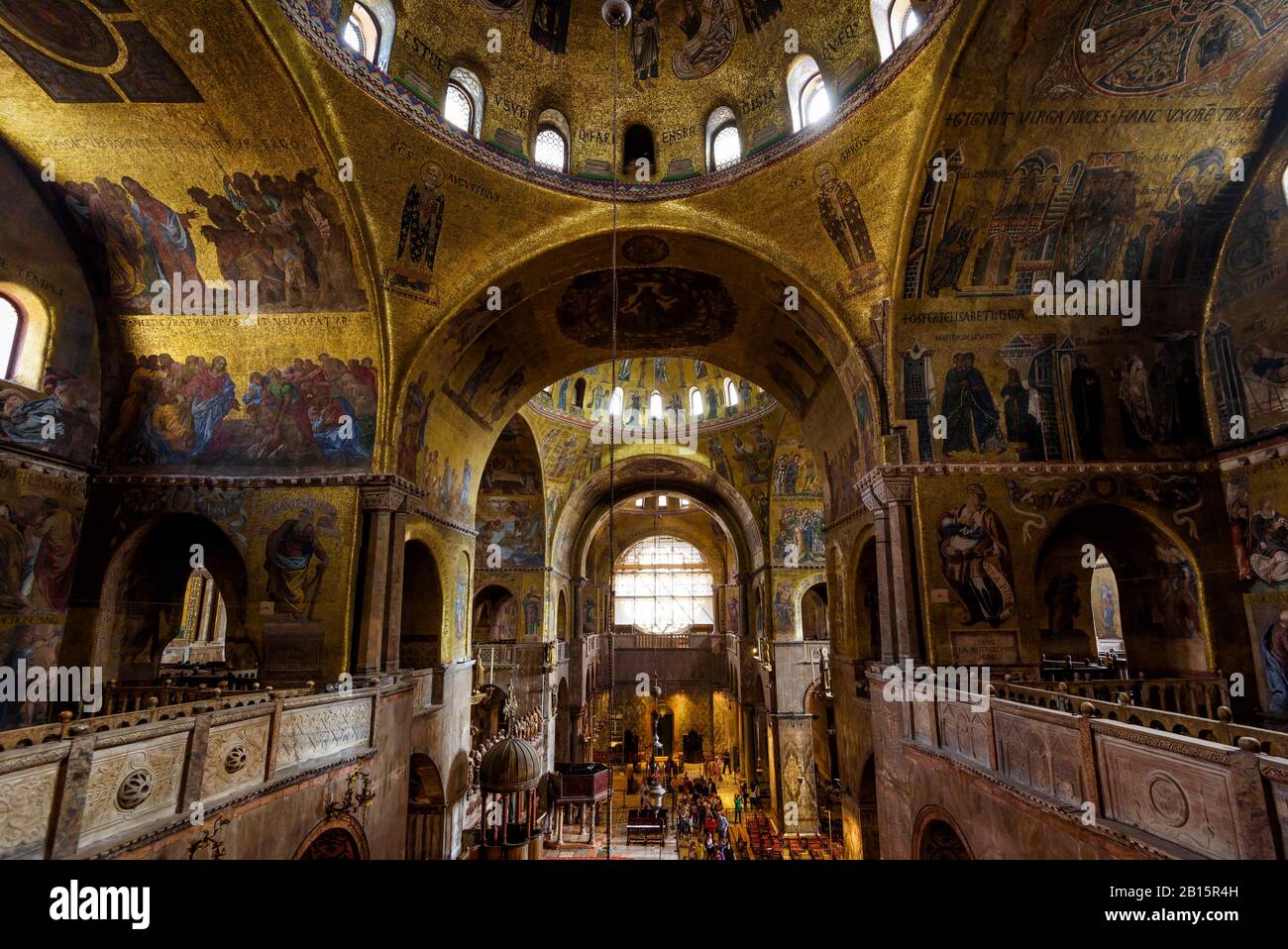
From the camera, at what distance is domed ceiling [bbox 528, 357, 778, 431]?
2356cm

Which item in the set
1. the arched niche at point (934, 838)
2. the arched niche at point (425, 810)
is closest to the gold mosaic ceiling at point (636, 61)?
the arched niche at point (934, 838)

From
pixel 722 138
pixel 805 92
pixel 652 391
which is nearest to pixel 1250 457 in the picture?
pixel 805 92

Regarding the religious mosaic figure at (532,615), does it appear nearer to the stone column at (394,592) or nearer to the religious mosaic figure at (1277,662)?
the stone column at (394,592)

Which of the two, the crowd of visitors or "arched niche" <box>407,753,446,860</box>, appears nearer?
"arched niche" <box>407,753,446,860</box>

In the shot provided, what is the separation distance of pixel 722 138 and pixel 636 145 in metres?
1.88

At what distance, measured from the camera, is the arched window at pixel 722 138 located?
13.5 meters

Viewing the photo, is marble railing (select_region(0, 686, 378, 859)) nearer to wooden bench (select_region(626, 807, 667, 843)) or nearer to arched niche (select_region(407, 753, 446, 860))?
arched niche (select_region(407, 753, 446, 860))

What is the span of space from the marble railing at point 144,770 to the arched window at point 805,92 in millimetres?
13161

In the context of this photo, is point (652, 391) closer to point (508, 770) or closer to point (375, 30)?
point (375, 30)

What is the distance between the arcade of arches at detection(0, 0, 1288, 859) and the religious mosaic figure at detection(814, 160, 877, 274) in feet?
0.27

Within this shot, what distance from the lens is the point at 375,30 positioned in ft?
36.7

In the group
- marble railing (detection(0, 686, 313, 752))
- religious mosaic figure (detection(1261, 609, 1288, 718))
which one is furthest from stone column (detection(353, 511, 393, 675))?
religious mosaic figure (detection(1261, 609, 1288, 718))

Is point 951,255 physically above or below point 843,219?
below
